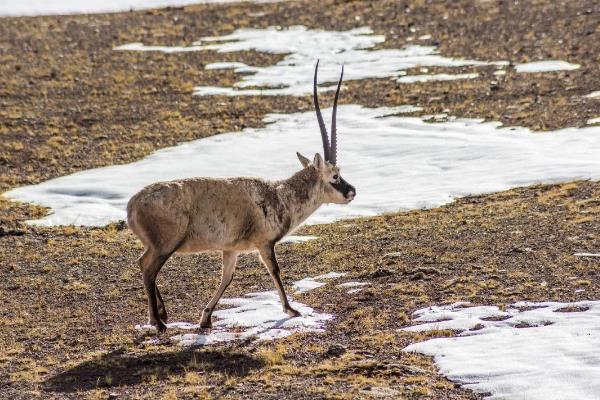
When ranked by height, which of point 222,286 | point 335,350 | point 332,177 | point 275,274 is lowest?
point 335,350

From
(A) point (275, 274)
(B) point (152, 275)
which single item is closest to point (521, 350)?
(A) point (275, 274)

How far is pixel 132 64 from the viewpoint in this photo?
1999 inches

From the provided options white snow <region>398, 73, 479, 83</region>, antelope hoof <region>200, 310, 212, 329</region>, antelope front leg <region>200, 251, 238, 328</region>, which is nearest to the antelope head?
antelope front leg <region>200, 251, 238, 328</region>

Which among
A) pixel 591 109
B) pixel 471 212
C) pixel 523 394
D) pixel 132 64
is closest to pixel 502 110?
pixel 591 109

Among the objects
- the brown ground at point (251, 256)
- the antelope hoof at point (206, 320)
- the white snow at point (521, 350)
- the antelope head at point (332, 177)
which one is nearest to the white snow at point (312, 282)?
the brown ground at point (251, 256)

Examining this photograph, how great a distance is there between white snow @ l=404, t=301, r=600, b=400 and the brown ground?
40cm

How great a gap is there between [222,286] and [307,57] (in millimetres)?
35366

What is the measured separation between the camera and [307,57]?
169 feet

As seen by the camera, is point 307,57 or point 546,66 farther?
point 307,57

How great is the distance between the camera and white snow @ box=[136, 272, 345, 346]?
1608cm

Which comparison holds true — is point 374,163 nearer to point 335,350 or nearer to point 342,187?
point 342,187

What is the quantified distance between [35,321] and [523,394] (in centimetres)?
861

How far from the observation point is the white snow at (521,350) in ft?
42.8

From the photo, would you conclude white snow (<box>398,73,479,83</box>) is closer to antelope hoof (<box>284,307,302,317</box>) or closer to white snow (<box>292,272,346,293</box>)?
white snow (<box>292,272,346,293</box>)
